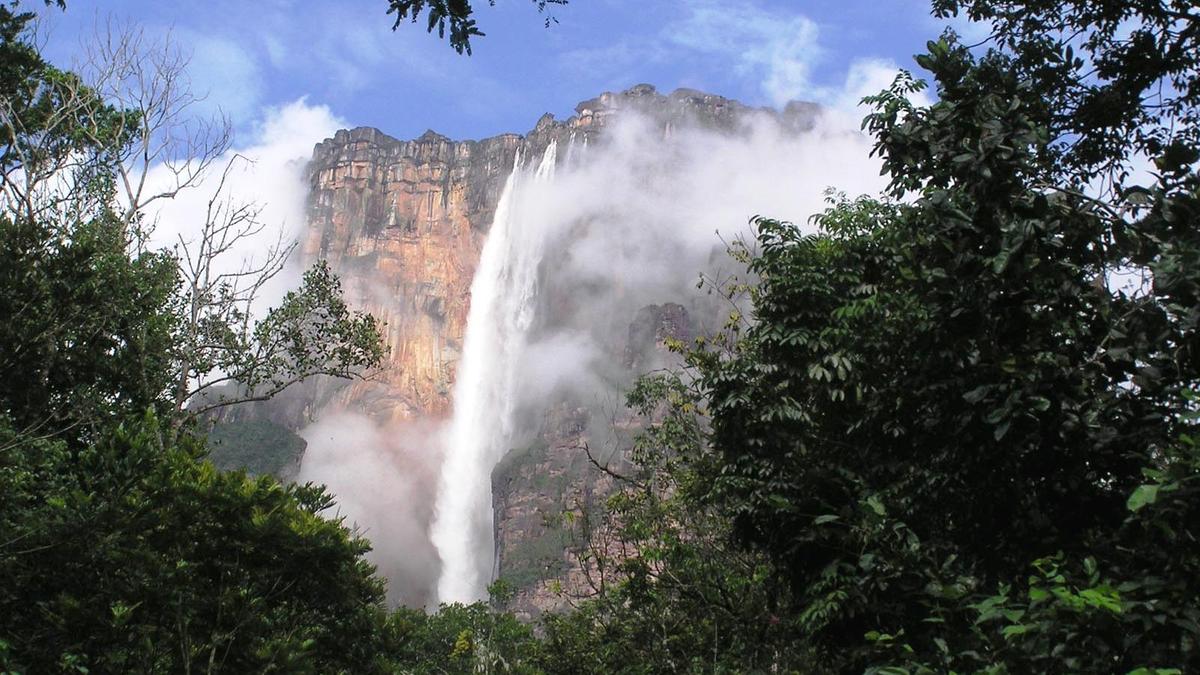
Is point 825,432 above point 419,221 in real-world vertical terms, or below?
below

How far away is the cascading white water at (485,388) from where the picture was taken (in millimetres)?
104688

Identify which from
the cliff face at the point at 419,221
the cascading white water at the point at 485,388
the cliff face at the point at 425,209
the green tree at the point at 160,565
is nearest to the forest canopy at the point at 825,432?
the green tree at the point at 160,565

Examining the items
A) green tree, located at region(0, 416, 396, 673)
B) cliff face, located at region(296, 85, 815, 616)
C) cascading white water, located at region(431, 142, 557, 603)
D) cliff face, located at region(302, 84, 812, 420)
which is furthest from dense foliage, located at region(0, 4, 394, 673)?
cliff face, located at region(302, 84, 812, 420)

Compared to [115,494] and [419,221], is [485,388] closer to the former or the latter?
[419,221]

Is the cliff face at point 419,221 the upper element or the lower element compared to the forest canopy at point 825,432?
upper

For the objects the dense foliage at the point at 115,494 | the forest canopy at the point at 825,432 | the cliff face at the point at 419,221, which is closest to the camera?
the forest canopy at the point at 825,432

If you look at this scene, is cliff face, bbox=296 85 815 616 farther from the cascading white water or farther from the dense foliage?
Answer: the dense foliage

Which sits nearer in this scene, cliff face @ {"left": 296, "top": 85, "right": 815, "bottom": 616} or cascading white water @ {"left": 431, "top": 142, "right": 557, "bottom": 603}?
cascading white water @ {"left": 431, "top": 142, "right": 557, "bottom": 603}

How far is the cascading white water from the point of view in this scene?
4122 inches

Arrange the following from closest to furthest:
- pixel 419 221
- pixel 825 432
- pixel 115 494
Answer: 1. pixel 825 432
2. pixel 115 494
3. pixel 419 221

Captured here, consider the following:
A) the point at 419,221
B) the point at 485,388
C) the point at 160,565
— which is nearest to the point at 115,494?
the point at 160,565

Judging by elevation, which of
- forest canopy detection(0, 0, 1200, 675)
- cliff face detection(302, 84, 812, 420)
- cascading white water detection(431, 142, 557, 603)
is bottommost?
forest canopy detection(0, 0, 1200, 675)

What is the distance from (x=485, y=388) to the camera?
4439 inches

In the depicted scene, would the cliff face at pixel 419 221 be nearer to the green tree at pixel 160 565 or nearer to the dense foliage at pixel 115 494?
the dense foliage at pixel 115 494
